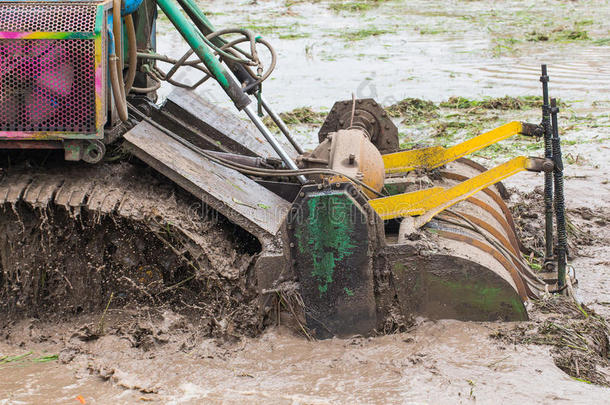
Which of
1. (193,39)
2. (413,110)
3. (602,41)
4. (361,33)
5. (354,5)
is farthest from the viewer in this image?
(354,5)

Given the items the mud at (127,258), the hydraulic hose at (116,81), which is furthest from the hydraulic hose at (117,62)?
the mud at (127,258)

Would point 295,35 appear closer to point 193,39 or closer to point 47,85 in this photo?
point 193,39

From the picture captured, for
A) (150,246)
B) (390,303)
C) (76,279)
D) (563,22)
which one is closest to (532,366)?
(390,303)

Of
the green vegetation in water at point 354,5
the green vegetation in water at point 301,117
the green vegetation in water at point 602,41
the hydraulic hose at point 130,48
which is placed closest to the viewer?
the hydraulic hose at point 130,48

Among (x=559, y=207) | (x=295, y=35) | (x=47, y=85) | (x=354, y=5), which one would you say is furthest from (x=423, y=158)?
(x=354, y=5)

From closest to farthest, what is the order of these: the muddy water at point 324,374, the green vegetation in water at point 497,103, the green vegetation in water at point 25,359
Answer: the muddy water at point 324,374, the green vegetation in water at point 25,359, the green vegetation in water at point 497,103

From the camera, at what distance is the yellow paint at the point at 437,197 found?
4.56 metres

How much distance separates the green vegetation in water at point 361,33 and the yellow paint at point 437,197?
439 inches

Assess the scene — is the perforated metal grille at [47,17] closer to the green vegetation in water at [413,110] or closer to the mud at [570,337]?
the mud at [570,337]

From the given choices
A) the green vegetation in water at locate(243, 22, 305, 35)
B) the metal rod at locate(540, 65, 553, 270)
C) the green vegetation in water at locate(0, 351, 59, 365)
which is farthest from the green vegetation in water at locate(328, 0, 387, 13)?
the green vegetation in water at locate(0, 351, 59, 365)

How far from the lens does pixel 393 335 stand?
424 centimetres

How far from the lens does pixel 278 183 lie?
5164mm

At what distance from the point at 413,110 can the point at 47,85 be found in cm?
666

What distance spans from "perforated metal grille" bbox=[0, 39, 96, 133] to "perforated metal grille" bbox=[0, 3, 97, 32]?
0.07m
